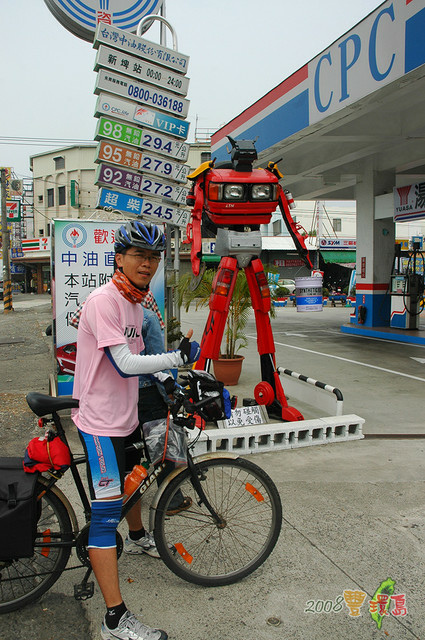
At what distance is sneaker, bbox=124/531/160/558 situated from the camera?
2871 mm

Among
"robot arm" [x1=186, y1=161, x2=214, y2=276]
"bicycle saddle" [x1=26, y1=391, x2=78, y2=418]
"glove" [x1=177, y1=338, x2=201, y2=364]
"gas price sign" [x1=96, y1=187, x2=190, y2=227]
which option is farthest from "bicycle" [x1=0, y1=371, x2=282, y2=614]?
"gas price sign" [x1=96, y1=187, x2=190, y2=227]

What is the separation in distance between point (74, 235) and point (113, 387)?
Answer: 3.41 metres

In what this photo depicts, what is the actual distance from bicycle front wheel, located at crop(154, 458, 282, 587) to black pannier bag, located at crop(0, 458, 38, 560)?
1.91ft

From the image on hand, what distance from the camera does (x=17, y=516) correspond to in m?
2.22

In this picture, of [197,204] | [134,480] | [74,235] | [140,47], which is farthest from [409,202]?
[134,480]

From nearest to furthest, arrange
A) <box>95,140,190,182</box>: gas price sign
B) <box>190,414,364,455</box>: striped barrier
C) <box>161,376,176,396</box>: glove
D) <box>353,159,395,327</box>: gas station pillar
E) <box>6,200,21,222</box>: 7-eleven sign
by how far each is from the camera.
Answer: <box>161,376,176,396</box>: glove
<box>190,414,364,455</box>: striped barrier
<box>95,140,190,182</box>: gas price sign
<box>353,159,395,327</box>: gas station pillar
<box>6,200,21,222</box>: 7-eleven sign

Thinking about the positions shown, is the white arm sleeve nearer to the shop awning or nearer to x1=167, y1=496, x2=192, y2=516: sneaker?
x1=167, y1=496, x2=192, y2=516: sneaker

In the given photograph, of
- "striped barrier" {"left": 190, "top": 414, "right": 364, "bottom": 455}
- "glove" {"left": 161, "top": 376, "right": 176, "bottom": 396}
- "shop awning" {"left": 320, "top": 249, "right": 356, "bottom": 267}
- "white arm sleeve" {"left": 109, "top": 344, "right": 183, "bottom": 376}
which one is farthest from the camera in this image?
"shop awning" {"left": 320, "top": 249, "right": 356, "bottom": 267}

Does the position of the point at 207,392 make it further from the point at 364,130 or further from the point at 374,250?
the point at 374,250

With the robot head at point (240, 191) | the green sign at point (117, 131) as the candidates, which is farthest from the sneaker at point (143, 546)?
the green sign at point (117, 131)

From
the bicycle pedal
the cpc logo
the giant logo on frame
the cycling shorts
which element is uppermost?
the giant logo on frame

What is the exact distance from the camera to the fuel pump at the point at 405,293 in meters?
11.9

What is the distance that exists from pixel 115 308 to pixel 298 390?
13.6ft

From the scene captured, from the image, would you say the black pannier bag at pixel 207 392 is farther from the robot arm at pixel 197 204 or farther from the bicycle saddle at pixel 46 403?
the robot arm at pixel 197 204
